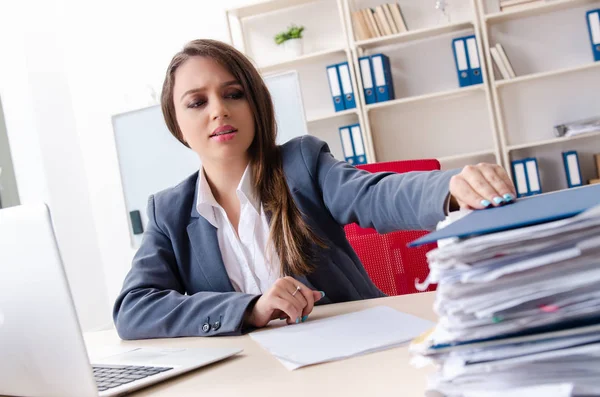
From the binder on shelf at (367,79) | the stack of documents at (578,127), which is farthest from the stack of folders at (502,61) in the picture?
the binder on shelf at (367,79)

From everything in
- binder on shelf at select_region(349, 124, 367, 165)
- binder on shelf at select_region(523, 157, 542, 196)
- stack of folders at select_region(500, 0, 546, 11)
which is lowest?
binder on shelf at select_region(523, 157, 542, 196)

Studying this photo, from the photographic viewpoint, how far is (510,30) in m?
4.37

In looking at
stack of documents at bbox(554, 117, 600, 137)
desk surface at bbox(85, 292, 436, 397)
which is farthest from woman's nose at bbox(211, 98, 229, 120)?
stack of documents at bbox(554, 117, 600, 137)

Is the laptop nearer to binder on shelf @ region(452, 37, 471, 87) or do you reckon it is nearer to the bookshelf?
the bookshelf

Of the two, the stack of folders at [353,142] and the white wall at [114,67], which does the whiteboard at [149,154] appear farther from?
the white wall at [114,67]

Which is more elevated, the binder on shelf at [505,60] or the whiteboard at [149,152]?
the binder on shelf at [505,60]

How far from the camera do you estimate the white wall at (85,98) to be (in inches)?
188

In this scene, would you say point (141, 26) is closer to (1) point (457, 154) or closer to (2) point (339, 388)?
(1) point (457, 154)

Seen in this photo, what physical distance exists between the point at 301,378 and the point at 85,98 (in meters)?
4.84

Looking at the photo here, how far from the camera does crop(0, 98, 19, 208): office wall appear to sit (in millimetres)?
4629

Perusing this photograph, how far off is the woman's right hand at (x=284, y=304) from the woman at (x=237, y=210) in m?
0.18

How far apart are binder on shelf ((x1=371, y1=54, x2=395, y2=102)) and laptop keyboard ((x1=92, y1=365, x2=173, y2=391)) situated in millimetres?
3476

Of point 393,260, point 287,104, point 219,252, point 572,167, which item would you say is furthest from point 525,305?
point 572,167

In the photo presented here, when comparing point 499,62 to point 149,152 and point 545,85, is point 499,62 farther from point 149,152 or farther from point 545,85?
point 149,152
